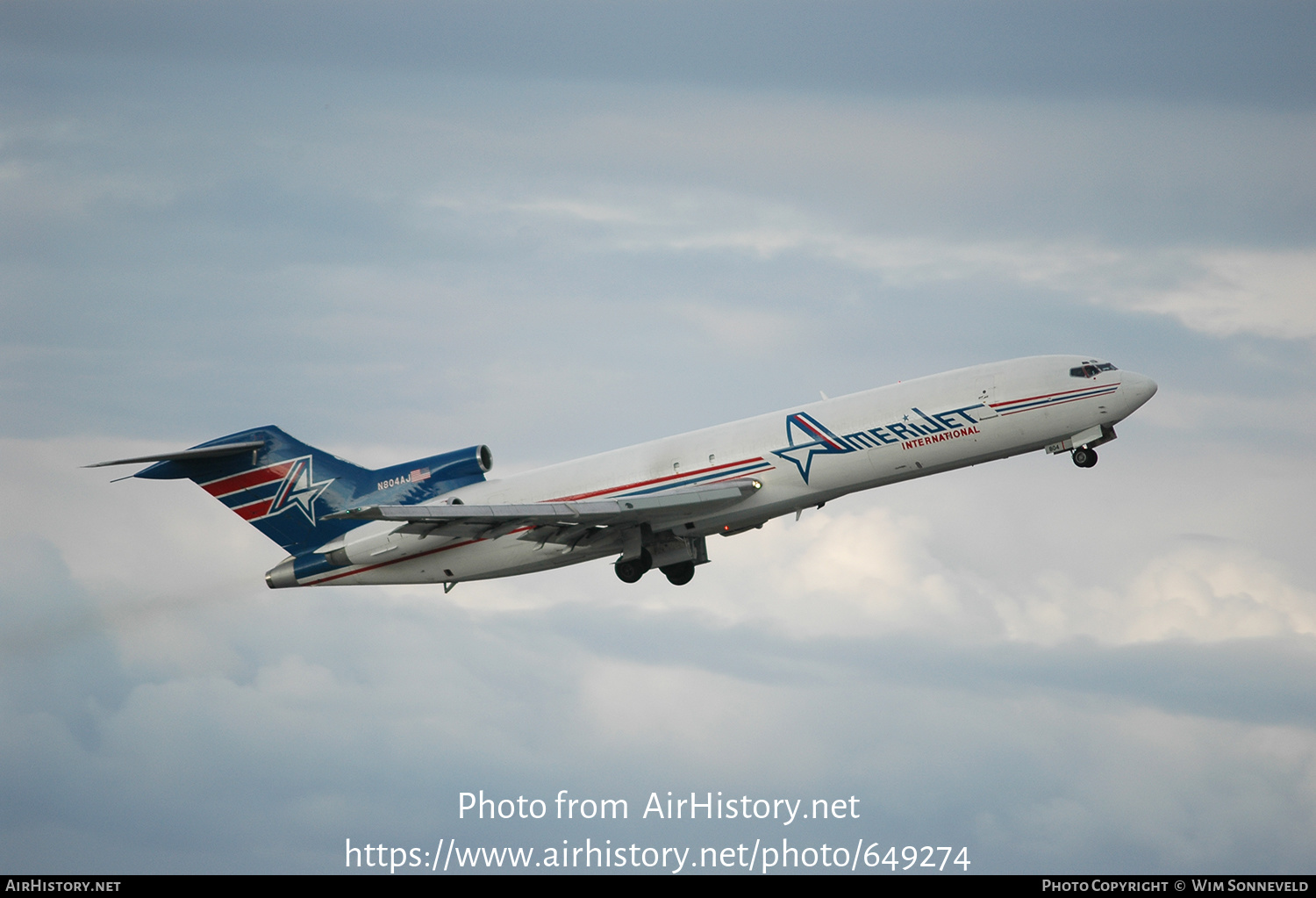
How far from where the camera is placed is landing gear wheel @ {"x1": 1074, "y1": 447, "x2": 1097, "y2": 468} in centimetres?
4062

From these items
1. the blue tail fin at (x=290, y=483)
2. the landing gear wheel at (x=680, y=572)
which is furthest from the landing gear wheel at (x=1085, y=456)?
the blue tail fin at (x=290, y=483)

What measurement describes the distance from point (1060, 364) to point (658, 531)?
41.7 ft

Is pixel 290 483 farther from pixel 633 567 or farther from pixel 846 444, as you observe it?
pixel 846 444

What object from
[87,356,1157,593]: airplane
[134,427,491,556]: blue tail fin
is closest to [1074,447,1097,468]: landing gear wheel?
[87,356,1157,593]: airplane

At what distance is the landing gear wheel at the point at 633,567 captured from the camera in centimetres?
4428

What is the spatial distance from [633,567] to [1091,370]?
1471cm

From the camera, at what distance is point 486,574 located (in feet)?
148

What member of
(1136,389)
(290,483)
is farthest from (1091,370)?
(290,483)

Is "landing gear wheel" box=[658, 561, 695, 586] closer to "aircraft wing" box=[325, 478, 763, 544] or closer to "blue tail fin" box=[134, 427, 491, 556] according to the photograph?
"aircraft wing" box=[325, 478, 763, 544]

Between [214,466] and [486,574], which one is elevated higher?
[214,466]

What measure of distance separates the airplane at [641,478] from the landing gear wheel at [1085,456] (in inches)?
2.0

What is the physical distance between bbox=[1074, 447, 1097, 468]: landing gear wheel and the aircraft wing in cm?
904

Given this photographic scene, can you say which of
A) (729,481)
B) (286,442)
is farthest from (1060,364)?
(286,442)

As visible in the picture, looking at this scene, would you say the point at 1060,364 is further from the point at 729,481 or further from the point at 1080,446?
the point at 729,481
